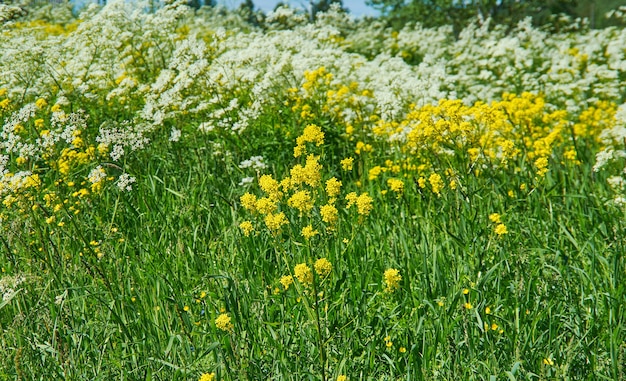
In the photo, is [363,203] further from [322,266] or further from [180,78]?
[180,78]

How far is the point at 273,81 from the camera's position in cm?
645

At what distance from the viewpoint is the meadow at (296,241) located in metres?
2.88

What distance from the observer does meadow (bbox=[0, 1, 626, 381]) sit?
9.46 ft

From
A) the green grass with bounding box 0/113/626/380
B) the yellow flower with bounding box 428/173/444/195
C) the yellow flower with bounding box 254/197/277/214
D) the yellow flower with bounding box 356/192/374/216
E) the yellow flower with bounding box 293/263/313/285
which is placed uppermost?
the yellow flower with bounding box 254/197/277/214

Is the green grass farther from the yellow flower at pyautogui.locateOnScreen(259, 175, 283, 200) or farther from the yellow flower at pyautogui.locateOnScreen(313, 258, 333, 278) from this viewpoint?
the yellow flower at pyautogui.locateOnScreen(259, 175, 283, 200)

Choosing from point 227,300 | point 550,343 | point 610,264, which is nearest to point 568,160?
point 610,264

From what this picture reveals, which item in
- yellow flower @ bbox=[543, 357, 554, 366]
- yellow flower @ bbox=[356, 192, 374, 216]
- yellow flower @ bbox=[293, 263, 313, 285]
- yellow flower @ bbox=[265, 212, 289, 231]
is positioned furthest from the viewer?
yellow flower @ bbox=[356, 192, 374, 216]

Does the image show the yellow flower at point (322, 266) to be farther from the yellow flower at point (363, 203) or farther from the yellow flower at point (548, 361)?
the yellow flower at point (548, 361)

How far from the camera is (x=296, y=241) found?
3.57 m

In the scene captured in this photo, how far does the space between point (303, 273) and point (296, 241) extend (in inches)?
40.6

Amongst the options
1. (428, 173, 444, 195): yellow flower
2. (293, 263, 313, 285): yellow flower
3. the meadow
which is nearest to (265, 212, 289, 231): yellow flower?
the meadow

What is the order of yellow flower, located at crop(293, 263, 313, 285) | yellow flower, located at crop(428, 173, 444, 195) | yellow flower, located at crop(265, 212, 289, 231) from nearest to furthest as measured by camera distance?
yellow flower, located at crop(293, 263, 313, 285)
yellow flower, located at crop(265, 212, 289, 231)
yellow flower, located at crop(428, 173, 444, 195)

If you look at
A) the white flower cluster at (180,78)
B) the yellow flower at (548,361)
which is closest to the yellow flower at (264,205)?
the yellow flower at (548,361)

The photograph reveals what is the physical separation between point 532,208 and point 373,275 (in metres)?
1.41
